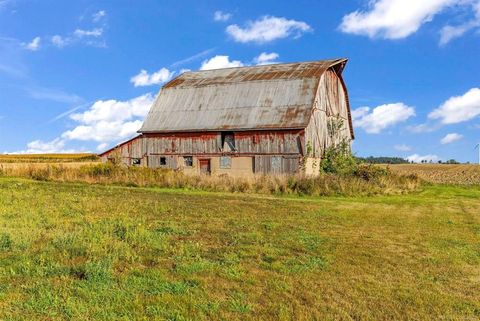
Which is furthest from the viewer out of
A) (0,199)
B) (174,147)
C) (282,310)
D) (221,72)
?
(221,72)

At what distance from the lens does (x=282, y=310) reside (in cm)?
581

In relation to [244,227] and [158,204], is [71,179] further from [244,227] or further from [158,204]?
[244,227]

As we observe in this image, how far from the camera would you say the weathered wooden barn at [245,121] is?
34.1 m

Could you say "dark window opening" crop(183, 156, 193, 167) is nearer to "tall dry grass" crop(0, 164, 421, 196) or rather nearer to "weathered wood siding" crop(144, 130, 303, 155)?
"weathered wood siding" crop(144, 130, 303, 155)

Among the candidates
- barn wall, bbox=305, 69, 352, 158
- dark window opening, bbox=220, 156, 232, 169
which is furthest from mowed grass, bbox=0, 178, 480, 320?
dark window opening, bbox=220, 156, 232, 169

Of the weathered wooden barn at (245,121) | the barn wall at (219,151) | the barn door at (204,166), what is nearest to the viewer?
the barn wall at (219,151)

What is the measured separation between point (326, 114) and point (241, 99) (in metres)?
6.93

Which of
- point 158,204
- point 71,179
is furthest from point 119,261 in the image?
point 71,179

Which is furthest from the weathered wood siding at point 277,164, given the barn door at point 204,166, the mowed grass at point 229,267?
the mowed grass at point 229,267

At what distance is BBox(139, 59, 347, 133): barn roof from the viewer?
3475 cm

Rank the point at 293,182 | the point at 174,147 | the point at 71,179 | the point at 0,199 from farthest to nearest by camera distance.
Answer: the point at 174,147 < the point at 71,179 < the point at 293,182 < the point at 0,199

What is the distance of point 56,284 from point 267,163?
28416 mm

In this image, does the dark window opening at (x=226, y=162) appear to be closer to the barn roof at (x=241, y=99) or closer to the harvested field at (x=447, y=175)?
the barn roof at (x=241, y=99)

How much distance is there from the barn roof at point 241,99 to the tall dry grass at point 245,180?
7435 mm
